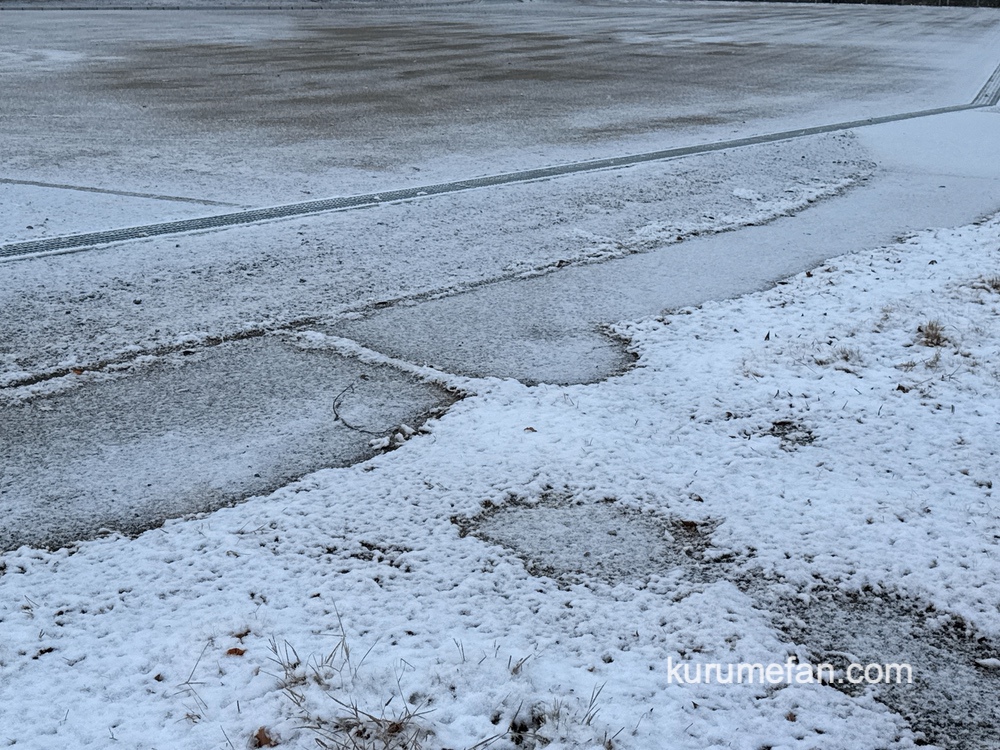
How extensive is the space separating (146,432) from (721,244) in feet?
11.8

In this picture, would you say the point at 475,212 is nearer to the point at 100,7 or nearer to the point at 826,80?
the point at 826,80

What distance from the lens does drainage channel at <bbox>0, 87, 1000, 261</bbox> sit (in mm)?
5246

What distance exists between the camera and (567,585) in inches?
100

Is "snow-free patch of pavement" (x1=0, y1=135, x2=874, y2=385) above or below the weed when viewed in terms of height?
above

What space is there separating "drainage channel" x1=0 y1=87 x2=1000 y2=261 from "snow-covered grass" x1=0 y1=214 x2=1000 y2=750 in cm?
273

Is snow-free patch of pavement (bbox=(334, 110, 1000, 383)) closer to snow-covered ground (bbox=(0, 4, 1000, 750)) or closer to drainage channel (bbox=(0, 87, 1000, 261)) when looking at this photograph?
snow-covered ground (bbox=(0, 4, 1000, 750))

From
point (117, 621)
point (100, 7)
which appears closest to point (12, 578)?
point (117, 621)

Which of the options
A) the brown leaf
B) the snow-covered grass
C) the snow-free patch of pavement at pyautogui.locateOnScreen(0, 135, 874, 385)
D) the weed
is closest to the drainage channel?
the snow-free patch of pavement at pyautogui.locateOnScreen(0, 135, 874, 385)

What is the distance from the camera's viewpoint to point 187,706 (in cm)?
209

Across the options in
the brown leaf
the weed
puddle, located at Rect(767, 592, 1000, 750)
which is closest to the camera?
the brown leaf

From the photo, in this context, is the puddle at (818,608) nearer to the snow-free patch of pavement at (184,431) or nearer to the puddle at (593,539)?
the puddle at (593,539)

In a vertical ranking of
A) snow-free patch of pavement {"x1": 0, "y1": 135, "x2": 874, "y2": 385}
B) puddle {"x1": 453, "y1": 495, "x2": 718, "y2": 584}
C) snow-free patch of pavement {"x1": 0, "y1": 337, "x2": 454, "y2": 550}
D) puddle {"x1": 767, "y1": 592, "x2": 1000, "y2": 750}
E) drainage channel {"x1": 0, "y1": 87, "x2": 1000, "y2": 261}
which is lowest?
puddle {"x1": 767, "y1": 592, "x2": 1000, "y2": 750}

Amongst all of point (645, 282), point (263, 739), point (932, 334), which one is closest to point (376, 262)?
point (645, 282)

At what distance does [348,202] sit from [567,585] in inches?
167
